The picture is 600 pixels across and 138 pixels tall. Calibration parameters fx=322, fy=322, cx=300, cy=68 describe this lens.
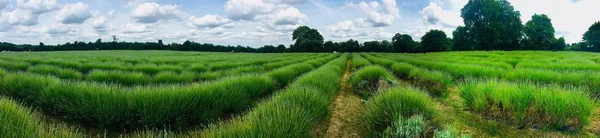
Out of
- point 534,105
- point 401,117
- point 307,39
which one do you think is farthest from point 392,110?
point 307,39

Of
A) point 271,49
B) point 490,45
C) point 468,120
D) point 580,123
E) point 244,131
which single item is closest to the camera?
point 244,131

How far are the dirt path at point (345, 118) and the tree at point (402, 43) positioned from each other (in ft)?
246

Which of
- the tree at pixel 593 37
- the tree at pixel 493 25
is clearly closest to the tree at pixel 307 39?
the tree at pixel 493 25

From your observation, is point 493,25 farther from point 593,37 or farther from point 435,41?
point 435,41

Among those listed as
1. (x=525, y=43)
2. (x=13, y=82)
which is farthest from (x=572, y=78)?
(x=525, y=43)

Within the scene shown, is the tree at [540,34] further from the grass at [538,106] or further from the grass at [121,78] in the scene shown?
the grass at [121,78]

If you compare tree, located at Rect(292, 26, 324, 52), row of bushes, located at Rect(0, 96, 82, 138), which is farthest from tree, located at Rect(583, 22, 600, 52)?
row of bushes, located at Rect(0, 96, 82, 138)

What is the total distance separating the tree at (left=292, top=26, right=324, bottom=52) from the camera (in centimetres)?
8256

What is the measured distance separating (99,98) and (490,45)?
187ft

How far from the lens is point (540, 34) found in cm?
5206

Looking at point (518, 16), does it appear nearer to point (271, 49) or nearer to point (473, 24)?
point (473, 24)

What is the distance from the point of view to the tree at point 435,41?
70.2m

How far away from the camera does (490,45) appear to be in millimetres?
50562

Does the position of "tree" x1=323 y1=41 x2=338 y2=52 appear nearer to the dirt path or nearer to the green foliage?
the green foliage
